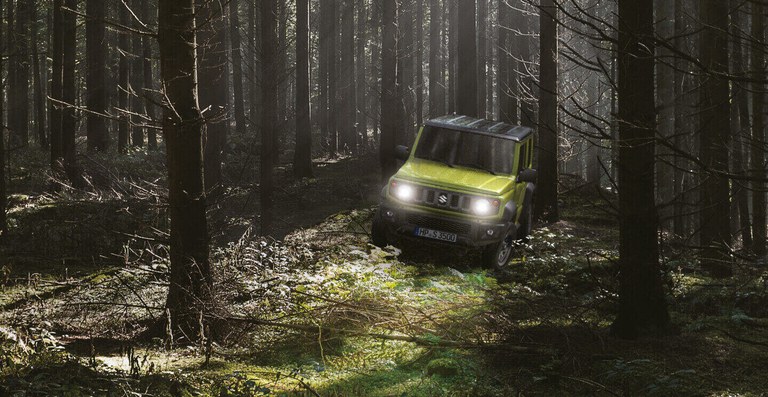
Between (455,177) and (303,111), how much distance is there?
1464 cm

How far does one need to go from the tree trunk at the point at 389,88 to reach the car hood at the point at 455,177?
10.6 m

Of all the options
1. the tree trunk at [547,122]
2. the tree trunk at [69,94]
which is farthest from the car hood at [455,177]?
the tree trunk at [69,94]

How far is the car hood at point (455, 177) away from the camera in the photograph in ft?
37.7

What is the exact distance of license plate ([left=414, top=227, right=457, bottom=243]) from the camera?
11.4 metres

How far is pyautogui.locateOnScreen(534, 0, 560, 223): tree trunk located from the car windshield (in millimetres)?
4731

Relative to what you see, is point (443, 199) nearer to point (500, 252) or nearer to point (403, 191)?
point (403, 191)

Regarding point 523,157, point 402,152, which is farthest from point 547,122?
point 402,152

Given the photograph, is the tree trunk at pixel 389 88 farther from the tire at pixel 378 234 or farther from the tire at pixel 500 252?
the tire at pixel 500 252

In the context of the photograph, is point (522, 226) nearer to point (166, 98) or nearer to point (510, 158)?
point (510, 158)

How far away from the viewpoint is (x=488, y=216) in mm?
11430

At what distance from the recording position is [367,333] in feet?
23.4

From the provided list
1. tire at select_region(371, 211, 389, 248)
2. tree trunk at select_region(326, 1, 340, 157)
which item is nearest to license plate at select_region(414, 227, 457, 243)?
tire at select_region(371, 211, 389, 248)

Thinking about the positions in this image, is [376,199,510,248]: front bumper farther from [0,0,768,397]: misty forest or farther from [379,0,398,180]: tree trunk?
[379,0,398,180]: tree trunk

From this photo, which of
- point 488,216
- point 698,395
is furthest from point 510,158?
point 698,395
